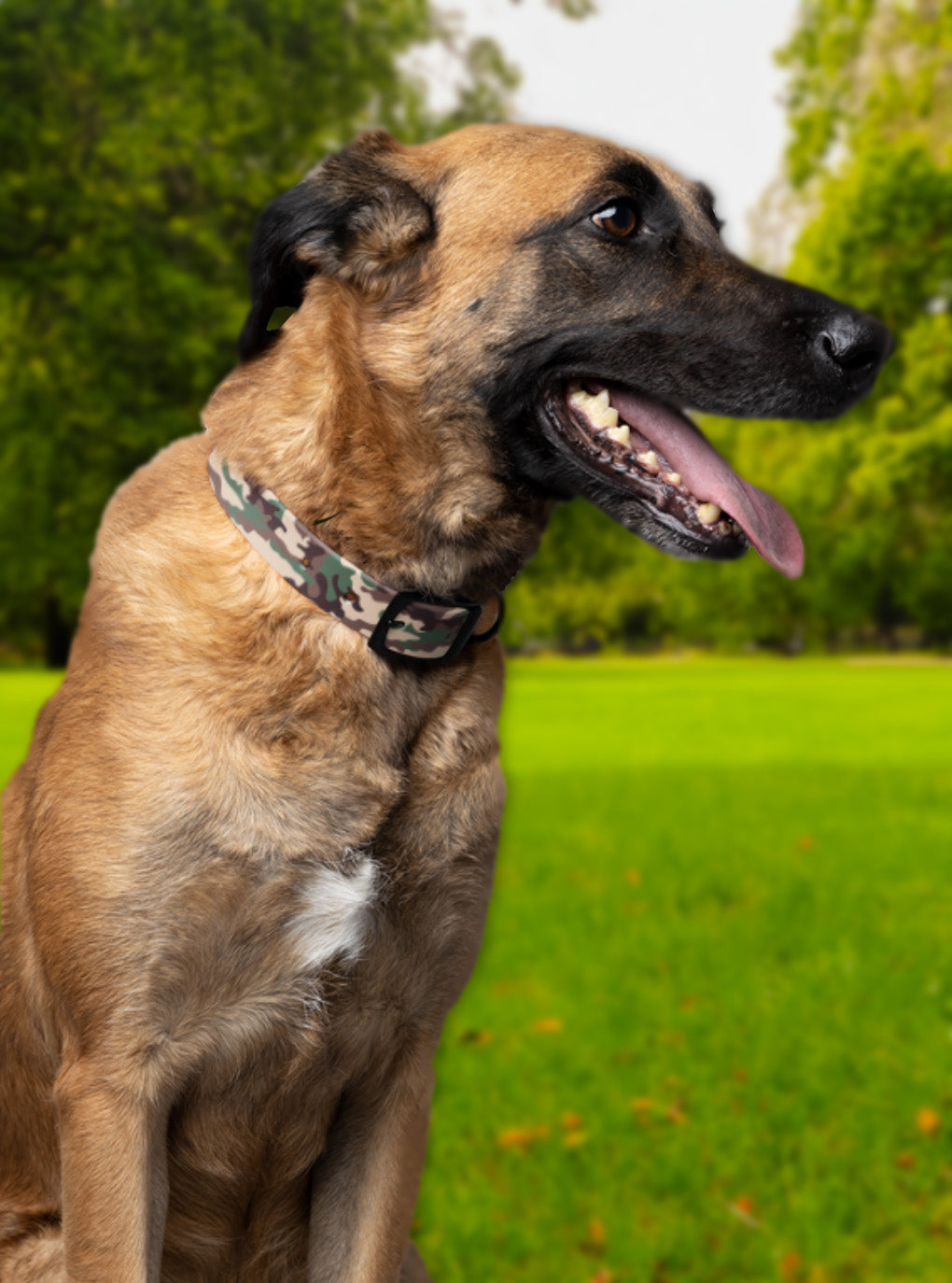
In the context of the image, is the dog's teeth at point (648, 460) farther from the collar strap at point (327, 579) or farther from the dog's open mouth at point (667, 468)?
the collar strap at point (327, 579)

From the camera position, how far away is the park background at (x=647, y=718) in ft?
11.9

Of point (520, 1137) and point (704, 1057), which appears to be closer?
point (520, 1137)

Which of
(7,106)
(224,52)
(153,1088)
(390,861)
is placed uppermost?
(390,861)

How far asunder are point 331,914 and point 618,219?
143 cm

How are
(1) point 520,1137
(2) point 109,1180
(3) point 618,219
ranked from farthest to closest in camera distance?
(1) point 520,1137
(3) point 618,219
(2) point 109,1180

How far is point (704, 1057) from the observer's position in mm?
4453

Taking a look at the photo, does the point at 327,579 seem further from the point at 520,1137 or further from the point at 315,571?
the point at 520,1137

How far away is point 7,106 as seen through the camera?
11492 mm

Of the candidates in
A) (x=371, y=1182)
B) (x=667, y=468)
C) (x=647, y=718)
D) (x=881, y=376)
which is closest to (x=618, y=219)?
(x=667, y=468)

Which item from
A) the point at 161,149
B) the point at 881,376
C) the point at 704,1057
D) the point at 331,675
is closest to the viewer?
the point at 331,675

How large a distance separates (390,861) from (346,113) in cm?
1203

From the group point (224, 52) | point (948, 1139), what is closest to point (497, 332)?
point (948, 1139)

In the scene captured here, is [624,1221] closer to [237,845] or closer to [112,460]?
[237,845]

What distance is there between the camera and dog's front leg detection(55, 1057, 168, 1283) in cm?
202
